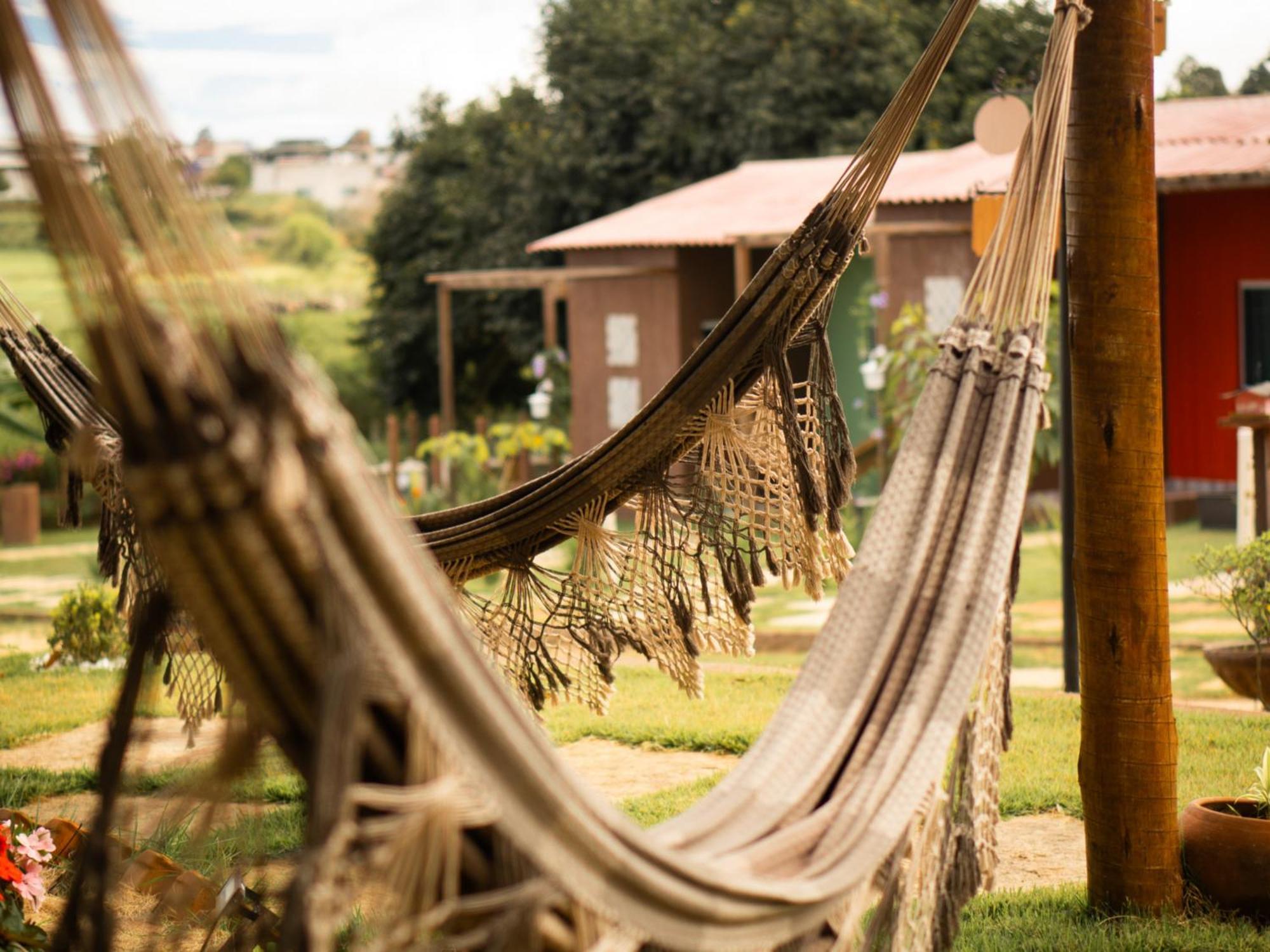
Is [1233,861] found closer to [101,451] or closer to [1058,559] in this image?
[101,451]

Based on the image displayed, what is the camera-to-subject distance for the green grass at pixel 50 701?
414 cm

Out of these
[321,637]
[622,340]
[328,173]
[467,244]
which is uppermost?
[328,173]

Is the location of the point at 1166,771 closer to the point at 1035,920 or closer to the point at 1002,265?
the point at 1035,920

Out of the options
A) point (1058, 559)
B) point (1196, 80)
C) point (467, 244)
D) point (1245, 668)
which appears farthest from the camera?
point (1196, 80)

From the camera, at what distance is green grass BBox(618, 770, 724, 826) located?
3064 millimetres

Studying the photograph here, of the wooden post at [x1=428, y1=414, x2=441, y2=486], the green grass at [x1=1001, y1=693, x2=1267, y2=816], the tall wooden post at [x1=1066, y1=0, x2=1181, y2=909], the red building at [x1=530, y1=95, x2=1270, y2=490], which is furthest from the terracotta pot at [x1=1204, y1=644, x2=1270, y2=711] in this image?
the wooden post at [x1=428, y1=414, x2=441, y2=486]

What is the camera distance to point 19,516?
→ 966cm

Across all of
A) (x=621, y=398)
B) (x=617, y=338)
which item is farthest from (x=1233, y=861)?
(x=617, y=338)

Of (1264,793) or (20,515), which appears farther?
(20,515)

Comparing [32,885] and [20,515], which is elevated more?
[20,515]

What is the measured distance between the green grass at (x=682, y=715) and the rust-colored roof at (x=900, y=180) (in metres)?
3.72

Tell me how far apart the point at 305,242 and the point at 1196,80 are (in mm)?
12535

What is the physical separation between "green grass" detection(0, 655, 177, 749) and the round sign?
285 centimetres

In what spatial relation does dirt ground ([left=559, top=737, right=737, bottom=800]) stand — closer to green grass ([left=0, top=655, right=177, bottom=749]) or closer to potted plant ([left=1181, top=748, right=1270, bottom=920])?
green grass ([left=0, top=655, right=177, bottom=749])
